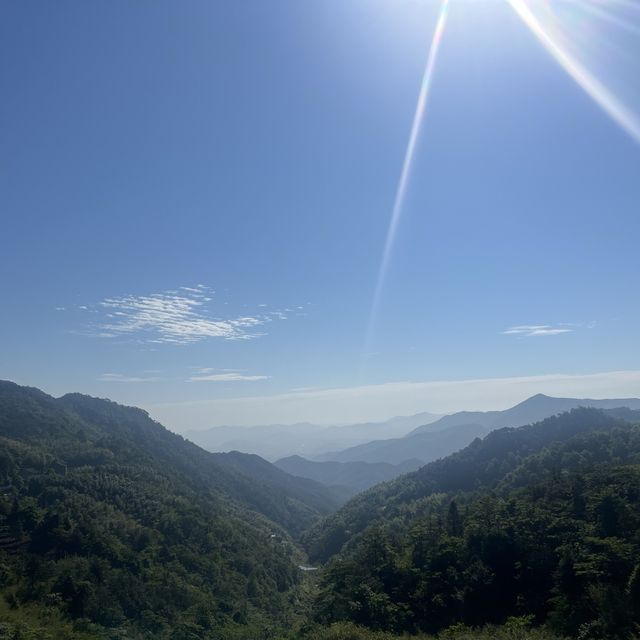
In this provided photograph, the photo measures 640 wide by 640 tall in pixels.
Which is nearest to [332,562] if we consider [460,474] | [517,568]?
[517,568]

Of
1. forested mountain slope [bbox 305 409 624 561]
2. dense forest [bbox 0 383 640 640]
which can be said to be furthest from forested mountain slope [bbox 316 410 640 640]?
forested mountain slope [bbox 305 409 624 561]

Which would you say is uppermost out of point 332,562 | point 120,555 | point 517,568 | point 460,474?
point 517,568

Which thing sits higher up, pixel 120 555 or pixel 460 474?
pixel 120 555

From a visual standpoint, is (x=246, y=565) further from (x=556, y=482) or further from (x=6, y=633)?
(x=556, y=482)

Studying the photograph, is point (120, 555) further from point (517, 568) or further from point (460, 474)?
point (460, 474)

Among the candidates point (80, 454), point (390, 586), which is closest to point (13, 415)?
point (80, 454)

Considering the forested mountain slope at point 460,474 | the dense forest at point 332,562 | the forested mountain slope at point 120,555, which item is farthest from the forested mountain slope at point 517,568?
the forested mountain slope at point 460,474

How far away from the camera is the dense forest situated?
3959cm

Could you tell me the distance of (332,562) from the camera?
82.2 m

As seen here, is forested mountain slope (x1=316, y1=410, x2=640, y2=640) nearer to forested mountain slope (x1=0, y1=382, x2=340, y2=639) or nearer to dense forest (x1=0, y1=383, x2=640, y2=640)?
dense forest (x1=0, y1=383, x2=640, y2=640)

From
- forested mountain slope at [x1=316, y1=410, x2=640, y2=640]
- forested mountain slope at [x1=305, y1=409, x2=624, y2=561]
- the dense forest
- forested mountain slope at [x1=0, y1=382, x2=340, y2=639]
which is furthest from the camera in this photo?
forested mountain slope at [x1=305, y1=409, x2=624, y2=561]

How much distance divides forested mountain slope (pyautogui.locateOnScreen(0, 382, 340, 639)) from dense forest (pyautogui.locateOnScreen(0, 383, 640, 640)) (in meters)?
0.28

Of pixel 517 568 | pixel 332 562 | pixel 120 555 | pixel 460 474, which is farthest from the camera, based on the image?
pixel 460 474

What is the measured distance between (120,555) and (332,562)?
36.6m
